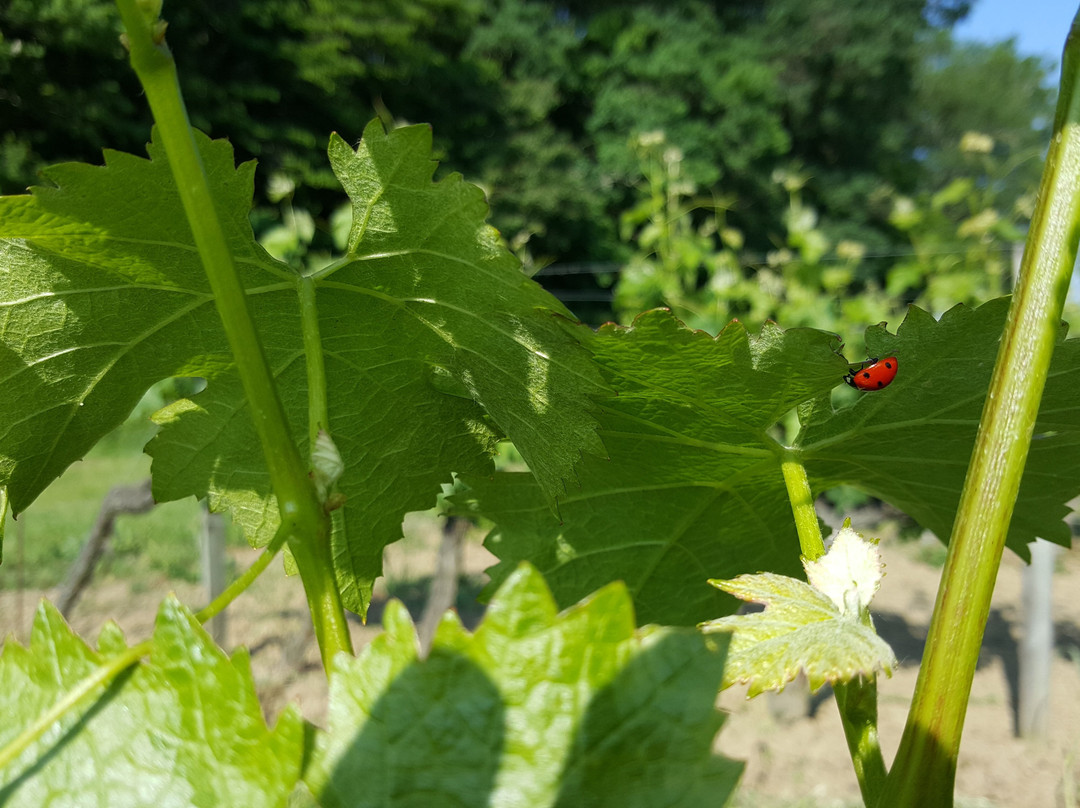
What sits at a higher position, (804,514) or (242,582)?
(804,514)

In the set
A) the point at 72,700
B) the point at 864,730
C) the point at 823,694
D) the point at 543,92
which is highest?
the point at 543,92

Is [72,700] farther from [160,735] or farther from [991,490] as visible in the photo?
[991,490]

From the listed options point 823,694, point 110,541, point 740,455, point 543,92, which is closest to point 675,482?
point 740,455

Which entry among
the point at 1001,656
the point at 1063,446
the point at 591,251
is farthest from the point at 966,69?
the point at 1063,446

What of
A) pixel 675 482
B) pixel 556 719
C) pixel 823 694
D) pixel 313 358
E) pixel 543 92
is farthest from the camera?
pixel 543 92

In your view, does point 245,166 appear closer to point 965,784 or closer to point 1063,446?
point 1063,446

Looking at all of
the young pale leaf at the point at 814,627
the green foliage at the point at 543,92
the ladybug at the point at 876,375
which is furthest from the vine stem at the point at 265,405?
the green foliage at the point at 543,92

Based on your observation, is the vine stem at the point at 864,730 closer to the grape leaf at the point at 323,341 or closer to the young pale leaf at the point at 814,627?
the young pale leaf at the point at 814,627
